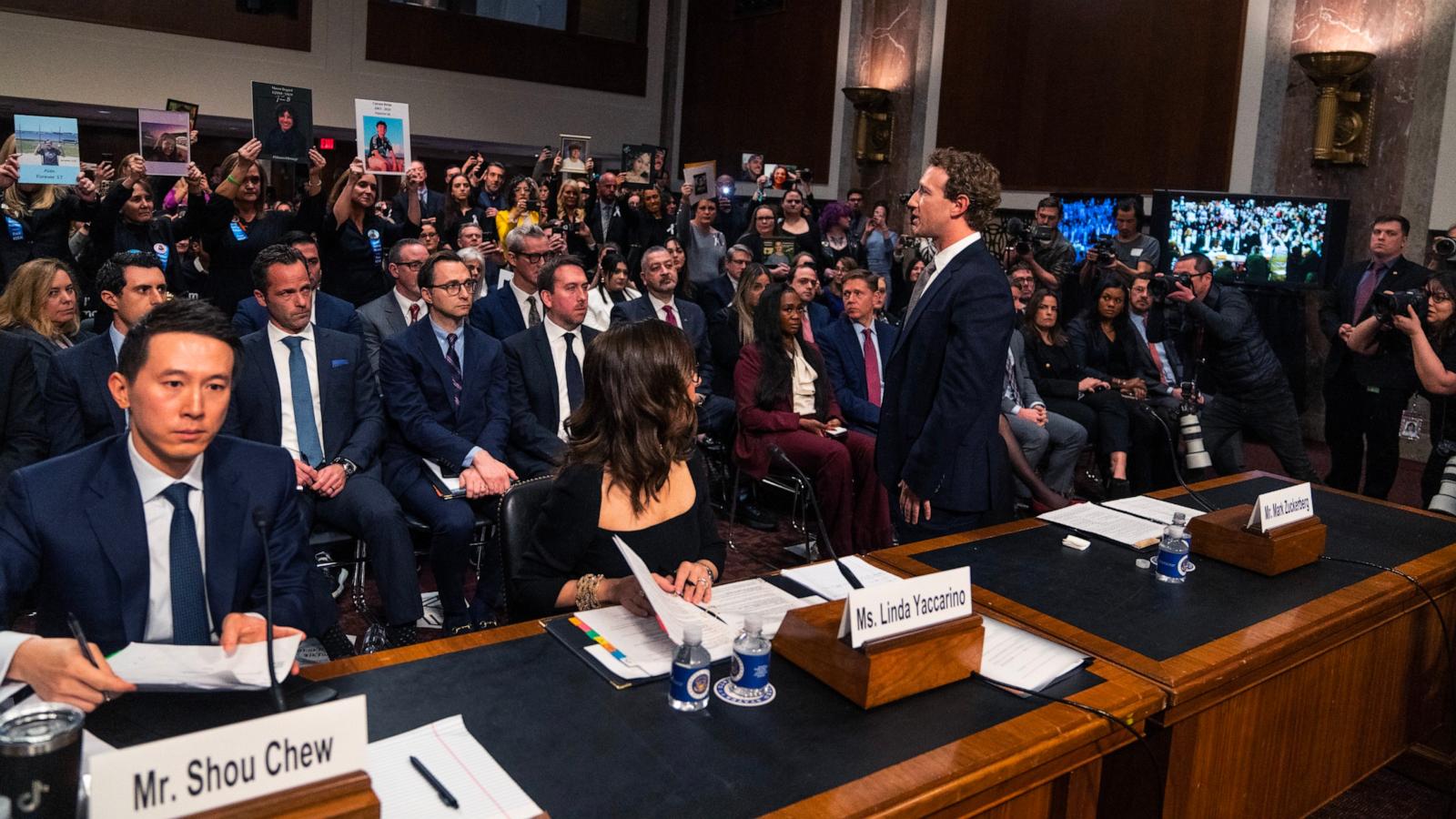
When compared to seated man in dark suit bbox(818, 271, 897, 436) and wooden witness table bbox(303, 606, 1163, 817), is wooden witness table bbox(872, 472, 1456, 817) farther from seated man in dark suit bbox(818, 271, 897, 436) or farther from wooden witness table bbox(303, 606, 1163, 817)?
seated man in dark suit bbox(818, 271, 897, 436)

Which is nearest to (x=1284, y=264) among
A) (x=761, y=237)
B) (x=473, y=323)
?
(x=761, y=237)

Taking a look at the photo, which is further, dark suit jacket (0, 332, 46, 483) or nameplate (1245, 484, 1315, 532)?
dark suit jacket (0, 332, 46, 483)

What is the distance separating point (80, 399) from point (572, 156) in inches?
214

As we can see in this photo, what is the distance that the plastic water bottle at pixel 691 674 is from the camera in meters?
1.55

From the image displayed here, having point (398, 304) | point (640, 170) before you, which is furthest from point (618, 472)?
point (640, 170)

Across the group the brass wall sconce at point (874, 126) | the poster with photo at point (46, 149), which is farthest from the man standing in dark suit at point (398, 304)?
the brass wall sconce at point (874, 126)

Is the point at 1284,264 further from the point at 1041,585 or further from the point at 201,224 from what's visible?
the point at 201,224

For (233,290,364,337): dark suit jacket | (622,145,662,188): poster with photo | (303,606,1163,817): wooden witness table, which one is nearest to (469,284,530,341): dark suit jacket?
(233,290,364,337): dark suit jacket

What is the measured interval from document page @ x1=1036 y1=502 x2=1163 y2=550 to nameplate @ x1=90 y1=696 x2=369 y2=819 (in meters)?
1.88

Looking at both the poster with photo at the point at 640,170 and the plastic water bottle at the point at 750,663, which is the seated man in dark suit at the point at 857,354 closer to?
the plastic water bottle at the point at 750,663

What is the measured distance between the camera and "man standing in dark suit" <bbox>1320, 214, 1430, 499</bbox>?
5.00m

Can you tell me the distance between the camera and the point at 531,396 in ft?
13.3

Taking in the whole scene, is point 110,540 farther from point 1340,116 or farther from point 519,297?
point 1340,116

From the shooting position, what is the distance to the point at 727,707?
5.22 feet
